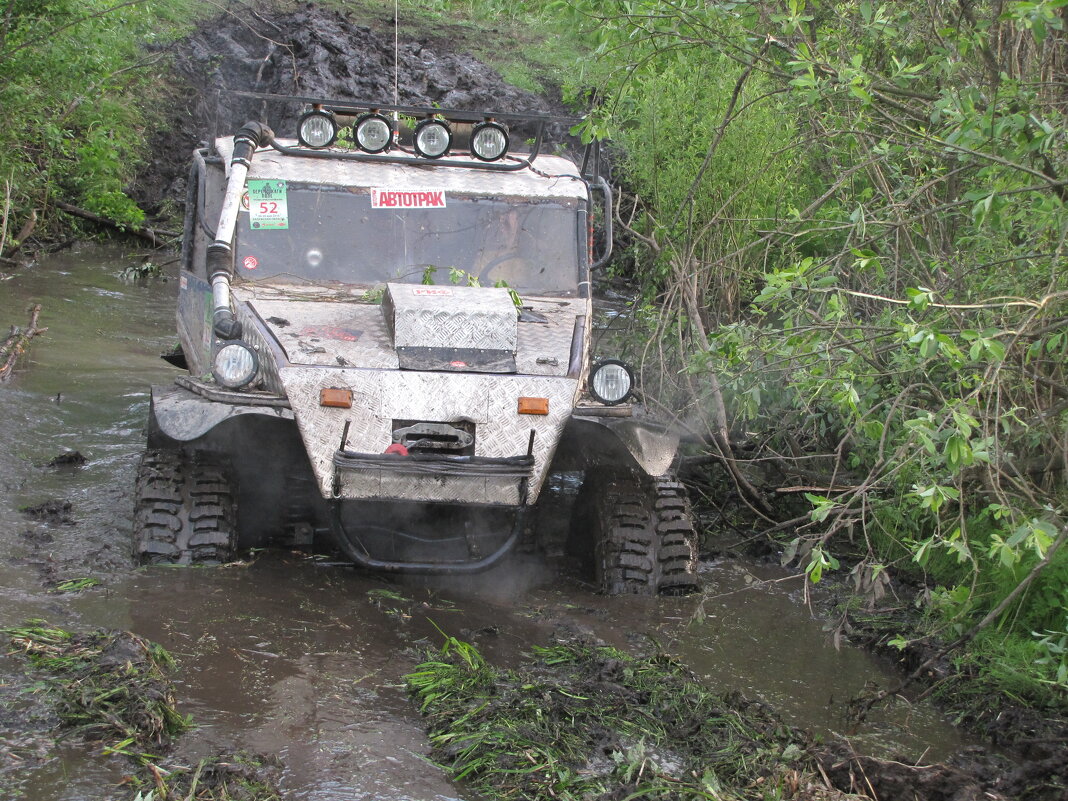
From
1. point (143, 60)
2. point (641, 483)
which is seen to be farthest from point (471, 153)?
point (143, 60)

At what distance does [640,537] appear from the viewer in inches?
231

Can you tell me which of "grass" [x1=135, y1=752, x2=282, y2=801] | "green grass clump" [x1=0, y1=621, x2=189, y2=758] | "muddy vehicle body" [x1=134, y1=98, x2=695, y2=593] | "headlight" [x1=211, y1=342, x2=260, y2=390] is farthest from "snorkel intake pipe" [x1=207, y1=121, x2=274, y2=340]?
"grass" [x1=135, y1=752, x2=282, y2=801]

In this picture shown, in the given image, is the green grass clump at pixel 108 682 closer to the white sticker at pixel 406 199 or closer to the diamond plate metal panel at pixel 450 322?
the diamond plate metal panel at pixel 450 322

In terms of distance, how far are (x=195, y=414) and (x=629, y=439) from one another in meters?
1.89

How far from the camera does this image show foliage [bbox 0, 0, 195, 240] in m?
11.9

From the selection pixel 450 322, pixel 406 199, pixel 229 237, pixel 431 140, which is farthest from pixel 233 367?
pixel 431 140

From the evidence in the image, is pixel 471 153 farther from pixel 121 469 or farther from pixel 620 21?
pixel 121 469

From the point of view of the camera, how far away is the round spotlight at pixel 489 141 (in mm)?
6930

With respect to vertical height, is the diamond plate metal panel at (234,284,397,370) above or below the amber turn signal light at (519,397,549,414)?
above

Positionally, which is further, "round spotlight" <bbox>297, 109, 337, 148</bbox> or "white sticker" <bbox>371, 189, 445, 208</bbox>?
"round spotlight" <bbox>297, 109, 337, 148</bbox>

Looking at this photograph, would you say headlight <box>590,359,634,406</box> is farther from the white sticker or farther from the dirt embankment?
the dirt embankment

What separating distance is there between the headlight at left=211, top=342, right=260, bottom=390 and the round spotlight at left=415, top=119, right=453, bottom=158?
2017mm

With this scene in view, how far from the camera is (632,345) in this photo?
352 inches

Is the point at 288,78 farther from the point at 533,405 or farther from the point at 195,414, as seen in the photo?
the point at 533,405
